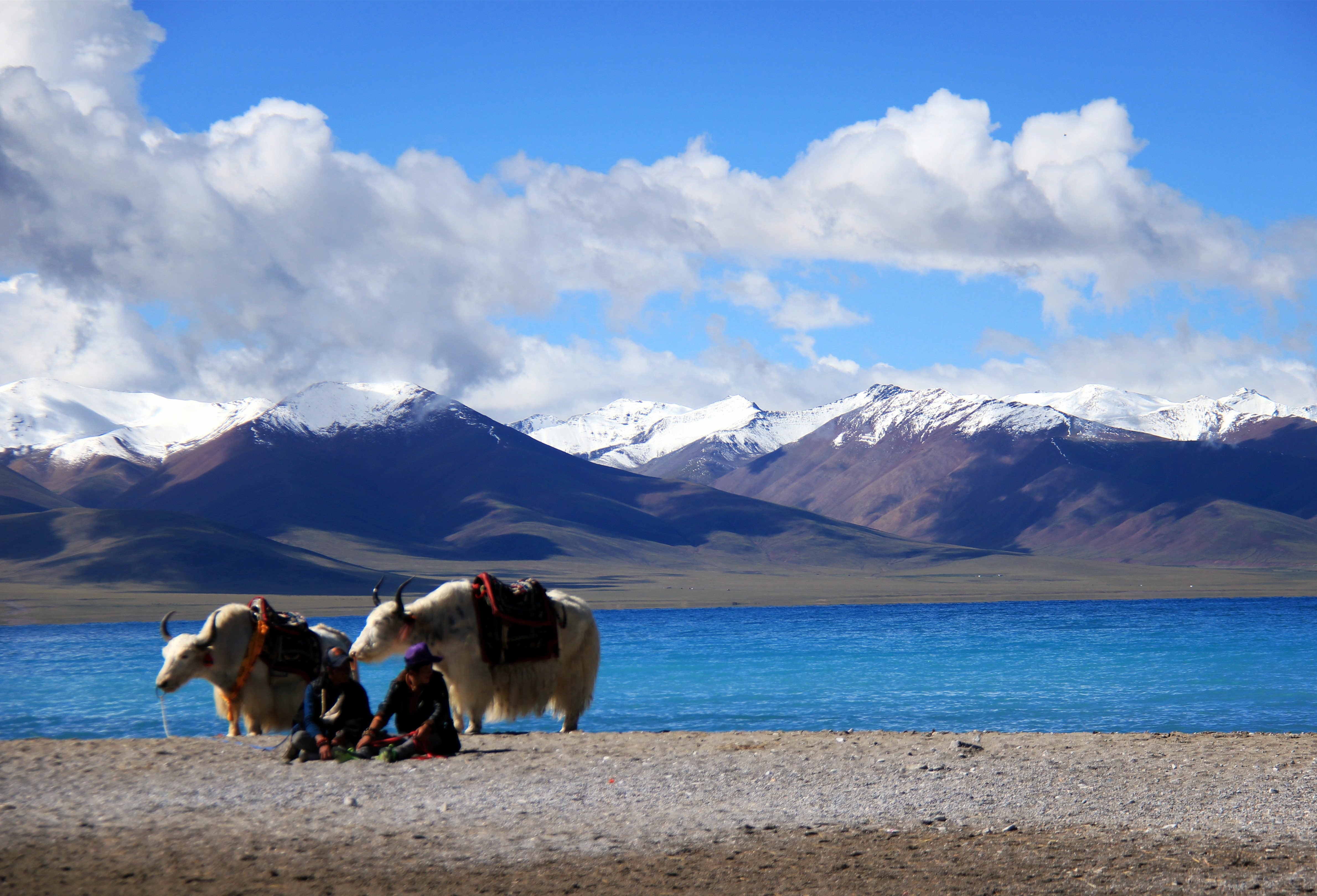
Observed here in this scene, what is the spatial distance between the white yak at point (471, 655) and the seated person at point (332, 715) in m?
1.23

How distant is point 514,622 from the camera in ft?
37.3

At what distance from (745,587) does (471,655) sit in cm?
9450

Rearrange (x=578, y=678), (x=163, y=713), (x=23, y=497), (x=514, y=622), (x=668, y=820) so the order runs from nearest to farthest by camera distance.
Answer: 1. (x=668, y=820)
2. (x=514, y=622)
3. (x=578, y=678)
4. (x=163, y=713)
5. (x=23, y=497)

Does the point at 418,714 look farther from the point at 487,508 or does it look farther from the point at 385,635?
the point at 487,508

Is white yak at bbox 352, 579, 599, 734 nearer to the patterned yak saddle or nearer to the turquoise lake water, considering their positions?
the patterned yak saddle

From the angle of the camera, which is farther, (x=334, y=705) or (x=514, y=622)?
(x=514, y=622)

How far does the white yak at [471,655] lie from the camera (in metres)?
11.0

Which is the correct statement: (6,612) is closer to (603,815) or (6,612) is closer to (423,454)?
(603,815)

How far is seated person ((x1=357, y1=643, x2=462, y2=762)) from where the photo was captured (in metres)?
9.21

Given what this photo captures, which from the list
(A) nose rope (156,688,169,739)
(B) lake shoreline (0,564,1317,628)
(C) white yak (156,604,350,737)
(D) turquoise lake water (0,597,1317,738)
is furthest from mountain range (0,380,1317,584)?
(C) white yak (156,604,350,737)

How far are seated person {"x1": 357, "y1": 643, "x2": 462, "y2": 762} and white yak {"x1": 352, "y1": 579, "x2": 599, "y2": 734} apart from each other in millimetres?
1366

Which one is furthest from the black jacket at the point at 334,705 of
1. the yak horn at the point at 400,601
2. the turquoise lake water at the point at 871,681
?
the turquoise lake water at the point at 871,681

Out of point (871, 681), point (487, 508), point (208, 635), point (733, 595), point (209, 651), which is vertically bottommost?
point (733, 595)

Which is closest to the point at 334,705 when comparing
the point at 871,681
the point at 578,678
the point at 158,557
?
the point at 578,678
